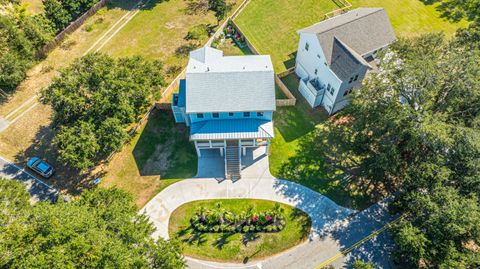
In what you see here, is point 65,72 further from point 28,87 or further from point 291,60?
point 291,60

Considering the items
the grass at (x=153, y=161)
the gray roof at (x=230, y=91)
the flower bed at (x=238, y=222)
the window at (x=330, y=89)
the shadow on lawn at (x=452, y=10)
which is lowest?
the flower bed at (x=238, y=222)

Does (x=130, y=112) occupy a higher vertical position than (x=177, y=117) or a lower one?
higher

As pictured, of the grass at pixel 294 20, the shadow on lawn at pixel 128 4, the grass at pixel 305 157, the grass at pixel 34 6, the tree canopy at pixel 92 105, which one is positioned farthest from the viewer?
the shadow on lawn at pixel 128 4

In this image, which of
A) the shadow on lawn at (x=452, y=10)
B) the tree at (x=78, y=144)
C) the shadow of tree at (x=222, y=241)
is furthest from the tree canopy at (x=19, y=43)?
the shadow on lawn at (x=452, y=10)

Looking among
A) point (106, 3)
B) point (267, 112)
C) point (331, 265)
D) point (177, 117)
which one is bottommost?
point (331, 265)

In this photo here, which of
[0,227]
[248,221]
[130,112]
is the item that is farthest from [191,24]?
[0,227]

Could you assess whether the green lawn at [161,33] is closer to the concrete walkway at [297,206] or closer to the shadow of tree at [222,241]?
the concrete walkway at [297,206]

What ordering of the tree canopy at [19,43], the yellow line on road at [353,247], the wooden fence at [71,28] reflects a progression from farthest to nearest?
the wooden fence at [71,28] < the tree canopy at [19,43] < the yellow line on road at [353,247]
